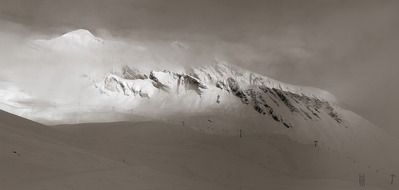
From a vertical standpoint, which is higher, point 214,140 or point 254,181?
point 214,140

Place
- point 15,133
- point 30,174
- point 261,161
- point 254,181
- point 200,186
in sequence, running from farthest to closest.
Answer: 1. point 261,161
2. point 254,181
3. point 200,186
4. point 15,133
5. point 30,174

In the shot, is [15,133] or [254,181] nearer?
[15,133]

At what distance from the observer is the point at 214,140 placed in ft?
373

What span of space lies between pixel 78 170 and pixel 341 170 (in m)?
96.8

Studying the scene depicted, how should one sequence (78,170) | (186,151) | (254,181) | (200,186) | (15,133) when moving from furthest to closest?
(186,151) < (254,181) < (200,186) < (15,133) < (78,170)

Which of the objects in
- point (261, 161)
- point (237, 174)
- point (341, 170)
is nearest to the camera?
point (237, 174)

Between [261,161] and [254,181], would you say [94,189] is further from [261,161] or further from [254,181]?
[261,161]

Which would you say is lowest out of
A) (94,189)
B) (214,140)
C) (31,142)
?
(94,189)

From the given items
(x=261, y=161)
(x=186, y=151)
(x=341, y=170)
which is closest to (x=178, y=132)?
(x=261, y=161)

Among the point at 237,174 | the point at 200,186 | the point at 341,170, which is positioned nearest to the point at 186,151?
the point at 237,174

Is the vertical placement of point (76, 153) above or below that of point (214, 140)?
below

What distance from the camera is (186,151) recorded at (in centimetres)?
7544

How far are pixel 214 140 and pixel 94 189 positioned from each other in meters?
84.7

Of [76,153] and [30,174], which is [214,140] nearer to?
[76,153]
